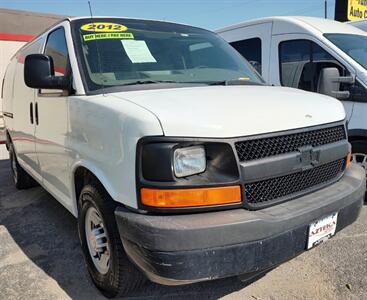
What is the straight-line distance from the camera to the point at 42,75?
299cm

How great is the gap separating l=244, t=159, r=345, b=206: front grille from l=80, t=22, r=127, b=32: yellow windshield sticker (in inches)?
70.6

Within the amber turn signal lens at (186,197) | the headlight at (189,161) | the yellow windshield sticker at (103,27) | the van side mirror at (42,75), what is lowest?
the amber turn signal lens at (186,197)

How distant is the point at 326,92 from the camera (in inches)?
158

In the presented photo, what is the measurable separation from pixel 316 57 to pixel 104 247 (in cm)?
345

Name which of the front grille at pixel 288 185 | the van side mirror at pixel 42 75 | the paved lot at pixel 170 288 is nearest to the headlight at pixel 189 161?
the front grille at pixel 288 185

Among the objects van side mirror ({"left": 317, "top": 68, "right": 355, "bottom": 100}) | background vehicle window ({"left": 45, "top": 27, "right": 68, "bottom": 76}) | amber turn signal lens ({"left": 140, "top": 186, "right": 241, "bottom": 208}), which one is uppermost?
background vehicle window ({"left": 45, "top": 27, "right": 68, "bottom": 76})

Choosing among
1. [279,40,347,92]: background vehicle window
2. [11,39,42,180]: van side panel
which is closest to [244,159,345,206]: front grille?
[279,40,347,92]: background vehicle window

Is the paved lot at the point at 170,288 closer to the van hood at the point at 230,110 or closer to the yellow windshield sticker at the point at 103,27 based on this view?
the van hood at the point at 230,110

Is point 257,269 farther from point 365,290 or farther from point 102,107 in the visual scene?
point 102,107

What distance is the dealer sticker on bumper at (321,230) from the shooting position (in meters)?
2.44

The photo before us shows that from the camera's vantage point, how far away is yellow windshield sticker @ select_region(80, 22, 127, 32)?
3.22m

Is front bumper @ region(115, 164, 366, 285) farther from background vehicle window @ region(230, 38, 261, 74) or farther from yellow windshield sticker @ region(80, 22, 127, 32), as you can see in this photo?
background vehicle window @ region(230, 38, 261, 74)

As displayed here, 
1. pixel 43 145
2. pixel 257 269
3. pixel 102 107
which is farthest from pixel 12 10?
pixel 257 269

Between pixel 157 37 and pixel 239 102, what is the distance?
1.32m
